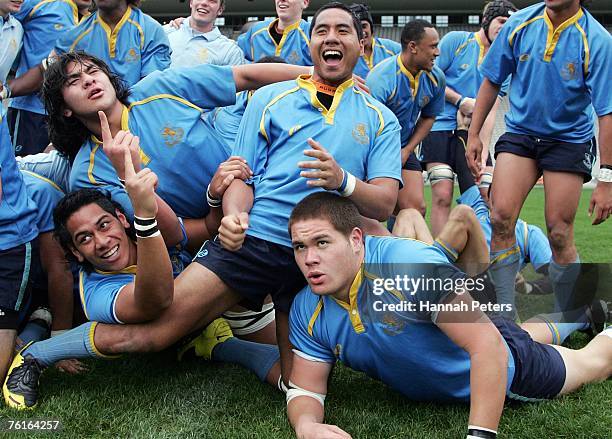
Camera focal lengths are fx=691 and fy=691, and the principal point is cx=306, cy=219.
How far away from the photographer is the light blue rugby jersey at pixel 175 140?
11.6ft

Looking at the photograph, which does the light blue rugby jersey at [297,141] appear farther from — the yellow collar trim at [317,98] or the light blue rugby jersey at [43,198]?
the light blue rugby jersey at [43,198]

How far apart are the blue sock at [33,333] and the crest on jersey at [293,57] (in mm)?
3477

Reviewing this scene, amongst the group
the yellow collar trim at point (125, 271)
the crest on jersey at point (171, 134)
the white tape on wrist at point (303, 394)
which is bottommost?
the white tape on wrist at point (303, 394)

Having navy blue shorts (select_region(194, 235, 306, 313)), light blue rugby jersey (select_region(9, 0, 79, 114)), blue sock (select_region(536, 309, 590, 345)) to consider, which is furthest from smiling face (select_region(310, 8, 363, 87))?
light blue rugby jersey (select_region(9, 0, 79, 114))

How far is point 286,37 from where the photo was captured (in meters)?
6.39

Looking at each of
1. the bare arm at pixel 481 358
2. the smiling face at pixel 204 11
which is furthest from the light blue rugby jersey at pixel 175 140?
the smiling face at pixel 204 11

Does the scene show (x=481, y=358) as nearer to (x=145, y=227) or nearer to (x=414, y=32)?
(x=145, y=227)

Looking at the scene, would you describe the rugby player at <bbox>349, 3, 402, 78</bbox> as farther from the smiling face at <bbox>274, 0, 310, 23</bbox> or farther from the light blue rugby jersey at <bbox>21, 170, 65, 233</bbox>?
the light blue rugby jersey at <bbox>21, 170, 65, 233</bbox>

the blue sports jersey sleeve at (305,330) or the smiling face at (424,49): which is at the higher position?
the smiling face at (424,49)

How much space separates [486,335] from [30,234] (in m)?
2.35

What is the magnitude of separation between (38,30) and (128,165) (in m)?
3.11

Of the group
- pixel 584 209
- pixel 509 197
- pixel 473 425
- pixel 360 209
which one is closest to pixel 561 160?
pixel 509 197

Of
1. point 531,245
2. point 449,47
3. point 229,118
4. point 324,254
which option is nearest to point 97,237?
point 324,254

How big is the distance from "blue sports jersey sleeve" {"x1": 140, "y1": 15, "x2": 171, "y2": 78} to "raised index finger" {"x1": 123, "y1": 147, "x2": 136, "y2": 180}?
2275mm
